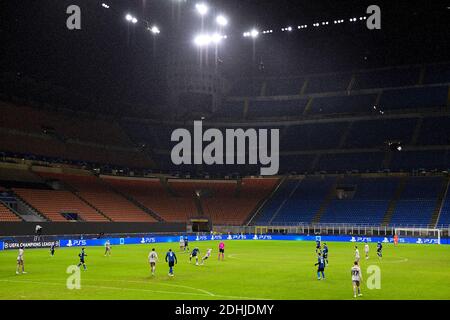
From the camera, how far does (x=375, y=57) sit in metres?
94.1

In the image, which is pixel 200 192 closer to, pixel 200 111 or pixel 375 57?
pixel 200 111


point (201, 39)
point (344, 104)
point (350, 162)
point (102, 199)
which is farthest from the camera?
point (344, 104)

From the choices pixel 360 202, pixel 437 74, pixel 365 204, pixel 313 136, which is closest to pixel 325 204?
pixel 360 202

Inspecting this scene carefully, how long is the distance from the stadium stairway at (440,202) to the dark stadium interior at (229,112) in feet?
0.96

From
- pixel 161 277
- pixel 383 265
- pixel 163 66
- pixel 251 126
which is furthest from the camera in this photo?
pixel 251 126

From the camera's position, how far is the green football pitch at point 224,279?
26062mm

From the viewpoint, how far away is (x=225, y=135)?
330ft

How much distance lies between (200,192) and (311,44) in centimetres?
3428

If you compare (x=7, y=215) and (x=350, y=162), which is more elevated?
(x=350, y=162)

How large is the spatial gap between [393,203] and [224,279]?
59118 millimetres

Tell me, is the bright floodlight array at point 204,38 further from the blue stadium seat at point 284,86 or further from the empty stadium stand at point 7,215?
the empty stadium stand at point 7,215

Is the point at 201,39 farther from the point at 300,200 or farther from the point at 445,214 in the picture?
the point at 445,214

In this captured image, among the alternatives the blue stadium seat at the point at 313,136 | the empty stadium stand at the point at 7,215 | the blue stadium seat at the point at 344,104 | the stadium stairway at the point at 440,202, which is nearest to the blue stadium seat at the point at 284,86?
the blue stadium seat at the point at 344,104

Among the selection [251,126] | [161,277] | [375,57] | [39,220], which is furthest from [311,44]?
[161,277]
